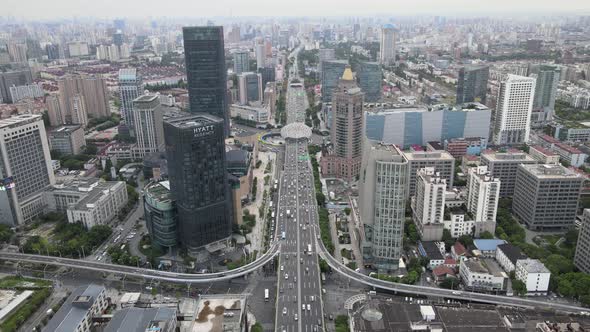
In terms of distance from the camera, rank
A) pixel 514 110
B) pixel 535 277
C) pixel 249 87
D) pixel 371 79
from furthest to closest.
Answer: pixel 249 87 → pixel 371 79 → pixel 514 110 → pixel 535 277

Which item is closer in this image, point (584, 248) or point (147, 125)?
point (584, 248)

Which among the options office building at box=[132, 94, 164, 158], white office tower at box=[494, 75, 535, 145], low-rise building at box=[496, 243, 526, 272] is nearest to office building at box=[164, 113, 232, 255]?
low-rise building at box=[496, 243, 526, 272]

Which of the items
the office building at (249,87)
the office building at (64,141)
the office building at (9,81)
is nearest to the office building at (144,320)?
the office building at (64,141)

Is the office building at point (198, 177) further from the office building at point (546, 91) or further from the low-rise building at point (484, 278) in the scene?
the office building at point (546, 91)

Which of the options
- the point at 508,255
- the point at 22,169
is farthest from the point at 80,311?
the point at 508,255

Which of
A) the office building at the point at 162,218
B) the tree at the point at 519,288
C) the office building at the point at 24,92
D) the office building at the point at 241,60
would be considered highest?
the office building at the point at 241,60

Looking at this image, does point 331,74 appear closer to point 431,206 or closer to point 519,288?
point 431,206

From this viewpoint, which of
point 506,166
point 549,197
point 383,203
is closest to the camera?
point 383,203
